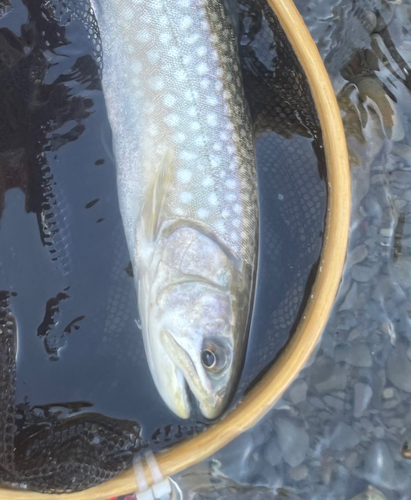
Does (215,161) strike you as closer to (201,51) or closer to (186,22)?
(201,51)

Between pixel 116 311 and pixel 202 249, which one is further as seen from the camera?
pixel 116 311

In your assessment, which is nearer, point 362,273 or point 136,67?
point 136,67

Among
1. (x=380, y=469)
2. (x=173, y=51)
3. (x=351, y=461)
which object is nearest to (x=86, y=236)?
(x=173, y=51)

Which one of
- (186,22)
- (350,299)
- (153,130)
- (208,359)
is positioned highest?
(186,22)

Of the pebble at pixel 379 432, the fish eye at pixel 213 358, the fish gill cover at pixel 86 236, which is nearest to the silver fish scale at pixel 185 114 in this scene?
the fish gill cover at pixel 86 236

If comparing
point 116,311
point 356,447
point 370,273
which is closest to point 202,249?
point 116,311

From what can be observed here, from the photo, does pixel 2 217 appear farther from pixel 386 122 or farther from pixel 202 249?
pixel 386 122

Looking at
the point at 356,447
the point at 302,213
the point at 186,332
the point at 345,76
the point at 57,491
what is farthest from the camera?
the point at 345,76

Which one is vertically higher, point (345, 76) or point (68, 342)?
point (345, 76)
